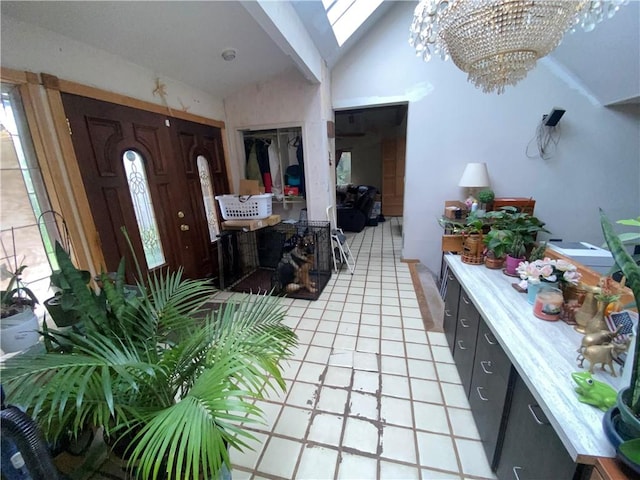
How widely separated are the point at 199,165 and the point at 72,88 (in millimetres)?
1245

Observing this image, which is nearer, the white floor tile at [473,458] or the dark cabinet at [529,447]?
the dark cabinet at [529,447]

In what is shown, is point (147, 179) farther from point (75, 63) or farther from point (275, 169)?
point (275, 169)

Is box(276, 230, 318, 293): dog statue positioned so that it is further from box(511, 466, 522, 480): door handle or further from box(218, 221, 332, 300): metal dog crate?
box(511, 466, 522, 480): door handle

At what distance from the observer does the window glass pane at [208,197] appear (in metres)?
2.89

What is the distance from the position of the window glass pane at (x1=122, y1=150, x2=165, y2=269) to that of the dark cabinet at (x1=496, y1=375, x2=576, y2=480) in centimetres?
266

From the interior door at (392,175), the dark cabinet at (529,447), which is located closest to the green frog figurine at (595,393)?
the dark cabinet at (529,447)

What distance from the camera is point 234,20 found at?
6.34 feet

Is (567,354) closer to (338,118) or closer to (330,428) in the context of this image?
(330,428)

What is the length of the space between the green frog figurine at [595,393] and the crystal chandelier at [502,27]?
1.41 meters

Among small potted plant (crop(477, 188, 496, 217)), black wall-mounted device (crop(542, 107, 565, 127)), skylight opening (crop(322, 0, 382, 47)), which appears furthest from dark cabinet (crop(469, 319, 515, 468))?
skylight opening (crop(322, 0, 382, 47))

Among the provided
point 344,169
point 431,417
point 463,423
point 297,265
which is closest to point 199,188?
point 297,265

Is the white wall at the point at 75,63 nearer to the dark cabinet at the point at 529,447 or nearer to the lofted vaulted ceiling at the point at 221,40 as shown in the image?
the lofted vaulted ceiling at the point at 221,40

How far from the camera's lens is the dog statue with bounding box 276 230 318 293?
2881mm

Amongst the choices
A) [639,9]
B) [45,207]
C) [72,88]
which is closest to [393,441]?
[45,207]
